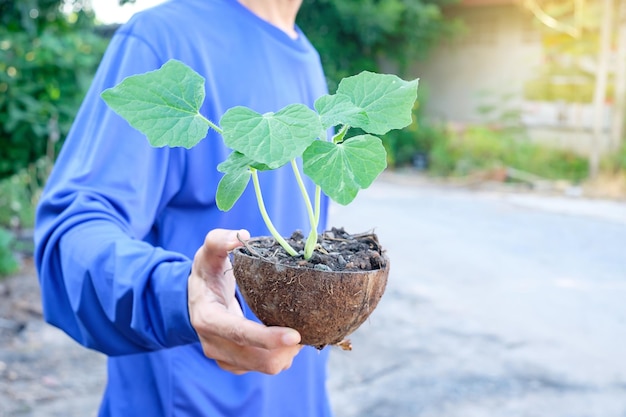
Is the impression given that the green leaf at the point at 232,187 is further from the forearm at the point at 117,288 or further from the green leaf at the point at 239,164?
the forearm at the point at 117,288

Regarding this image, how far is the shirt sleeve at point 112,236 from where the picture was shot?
986 mm

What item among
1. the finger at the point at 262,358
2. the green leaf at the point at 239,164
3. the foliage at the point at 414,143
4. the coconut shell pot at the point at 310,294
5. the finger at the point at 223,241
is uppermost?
the green leaf at the point at 239,164

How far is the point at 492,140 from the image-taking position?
12.2 metres

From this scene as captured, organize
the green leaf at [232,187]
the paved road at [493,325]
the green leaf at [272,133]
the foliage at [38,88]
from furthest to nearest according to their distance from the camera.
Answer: the foliage at [38,88] < the paved road at [493,325] < the green leaf at [232,187] < the green leaf at [272,133]

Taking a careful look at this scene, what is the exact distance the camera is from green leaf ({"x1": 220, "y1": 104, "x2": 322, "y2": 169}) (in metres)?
0.76

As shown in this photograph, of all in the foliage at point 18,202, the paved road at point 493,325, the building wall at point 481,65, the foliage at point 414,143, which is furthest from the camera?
the foliage at point 414,143

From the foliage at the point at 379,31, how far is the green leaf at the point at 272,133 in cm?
1189

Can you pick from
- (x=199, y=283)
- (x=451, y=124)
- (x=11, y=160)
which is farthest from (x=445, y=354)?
(x=451, y=124)

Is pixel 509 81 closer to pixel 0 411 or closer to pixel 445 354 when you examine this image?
pixel 445 354

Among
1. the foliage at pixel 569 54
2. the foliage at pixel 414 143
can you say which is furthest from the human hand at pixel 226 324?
the foliage at pixel 414 143

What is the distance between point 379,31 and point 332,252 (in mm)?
13608

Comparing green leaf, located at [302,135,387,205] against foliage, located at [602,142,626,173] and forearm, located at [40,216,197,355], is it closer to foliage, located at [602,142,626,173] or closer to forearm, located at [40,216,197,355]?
forearm, located at [40,216,197,355]

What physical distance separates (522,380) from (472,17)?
39.3 ft

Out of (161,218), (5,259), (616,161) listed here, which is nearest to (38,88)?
(5,259)
